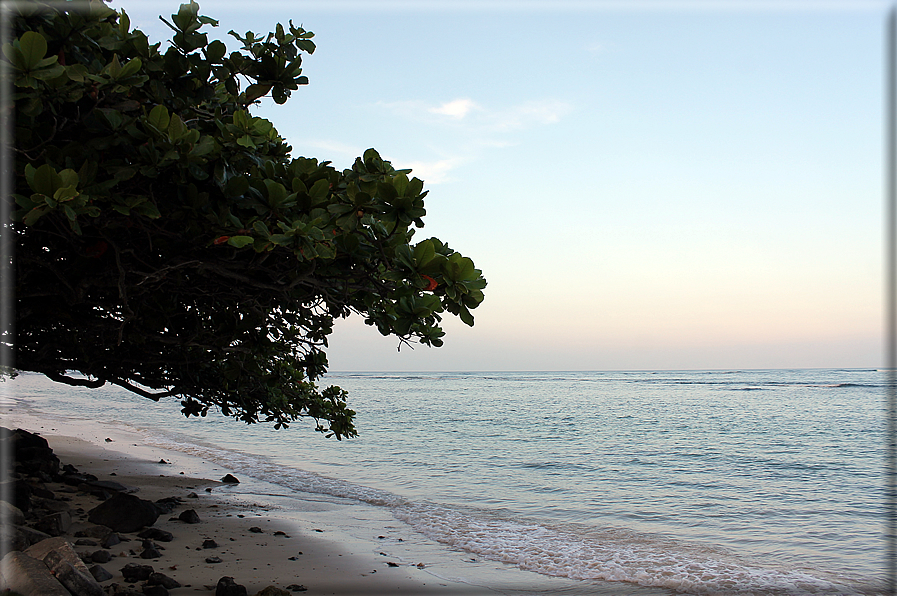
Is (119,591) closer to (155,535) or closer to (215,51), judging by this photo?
(155,535)

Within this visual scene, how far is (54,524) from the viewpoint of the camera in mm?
5020

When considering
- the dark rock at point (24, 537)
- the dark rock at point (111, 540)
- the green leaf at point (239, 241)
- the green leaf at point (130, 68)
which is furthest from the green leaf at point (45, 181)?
the dark rock at point (111, 540)

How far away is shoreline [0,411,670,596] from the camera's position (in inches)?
187

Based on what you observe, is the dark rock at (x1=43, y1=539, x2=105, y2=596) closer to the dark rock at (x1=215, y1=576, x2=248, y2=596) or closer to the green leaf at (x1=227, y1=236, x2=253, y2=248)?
the dark rock at (x1=215, y1=576, x2=248, y2=596)

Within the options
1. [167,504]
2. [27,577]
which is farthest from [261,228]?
[167,504]

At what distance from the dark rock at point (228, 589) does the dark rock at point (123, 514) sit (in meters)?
1.99

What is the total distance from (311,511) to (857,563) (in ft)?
22.2

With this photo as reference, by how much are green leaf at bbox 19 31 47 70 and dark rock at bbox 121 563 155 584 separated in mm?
3551

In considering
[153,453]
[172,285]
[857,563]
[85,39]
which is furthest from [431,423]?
[85,39]

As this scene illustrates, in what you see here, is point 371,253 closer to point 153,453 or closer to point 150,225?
point 150,225

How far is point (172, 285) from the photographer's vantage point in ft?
13.0

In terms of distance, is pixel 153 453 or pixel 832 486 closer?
pixel 832 486

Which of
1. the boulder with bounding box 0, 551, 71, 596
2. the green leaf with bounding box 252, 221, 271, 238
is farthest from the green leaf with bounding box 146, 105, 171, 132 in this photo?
the boulder with bounding box 0, 551, 71, 596

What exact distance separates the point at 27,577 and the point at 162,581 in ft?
3.47
